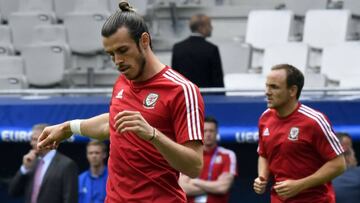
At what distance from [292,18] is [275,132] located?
16.9 feet

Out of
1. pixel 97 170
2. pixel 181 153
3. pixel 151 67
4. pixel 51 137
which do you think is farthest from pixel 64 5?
pixel 181 153

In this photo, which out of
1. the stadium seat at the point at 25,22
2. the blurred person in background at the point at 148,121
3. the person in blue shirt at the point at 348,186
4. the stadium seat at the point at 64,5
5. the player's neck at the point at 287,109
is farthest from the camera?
the stadium seat at the point at 64,5

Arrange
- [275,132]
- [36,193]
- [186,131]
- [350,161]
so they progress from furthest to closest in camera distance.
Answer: [36,193], [350,161], [275,132], [186,131]

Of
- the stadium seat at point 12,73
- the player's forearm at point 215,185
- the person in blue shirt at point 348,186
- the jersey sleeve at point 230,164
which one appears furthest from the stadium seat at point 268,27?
the person in blue shirt at point 348,186

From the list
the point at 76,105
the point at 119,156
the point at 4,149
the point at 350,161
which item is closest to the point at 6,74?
the point at 4,149

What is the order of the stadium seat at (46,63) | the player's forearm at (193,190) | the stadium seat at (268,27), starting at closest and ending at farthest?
1. the player's forearm at (193,190)
2. the stadium seat at (46,63)
3. the stadium seat at (268,27)

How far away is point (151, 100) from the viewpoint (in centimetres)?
387

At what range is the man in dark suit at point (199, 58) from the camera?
8.45 meters

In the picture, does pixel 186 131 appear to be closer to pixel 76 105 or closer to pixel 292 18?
pixel 76 105

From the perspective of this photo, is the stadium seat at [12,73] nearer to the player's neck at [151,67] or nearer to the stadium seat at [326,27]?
the stadium seat at [326,27]

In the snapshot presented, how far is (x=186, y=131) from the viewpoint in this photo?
12.3ft

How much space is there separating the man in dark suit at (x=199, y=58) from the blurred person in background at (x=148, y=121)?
4334 millimetres

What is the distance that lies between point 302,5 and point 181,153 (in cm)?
829

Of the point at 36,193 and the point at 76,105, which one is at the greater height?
the point at 76,105
